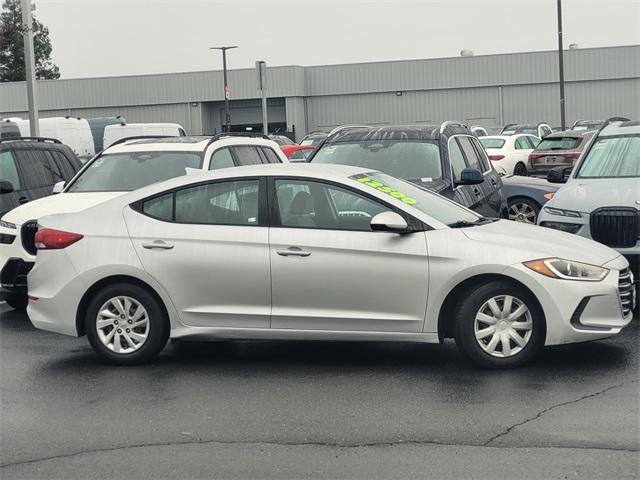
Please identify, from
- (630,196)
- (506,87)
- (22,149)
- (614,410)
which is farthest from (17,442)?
(506,87)

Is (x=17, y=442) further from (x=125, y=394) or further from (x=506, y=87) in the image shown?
(x=506, y=87)

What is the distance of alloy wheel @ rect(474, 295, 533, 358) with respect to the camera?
7.51 meters

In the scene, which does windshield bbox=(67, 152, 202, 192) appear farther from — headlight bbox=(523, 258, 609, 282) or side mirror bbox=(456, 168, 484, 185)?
headlight bbox=(523, 258, 609, 282)

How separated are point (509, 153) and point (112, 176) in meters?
20.9

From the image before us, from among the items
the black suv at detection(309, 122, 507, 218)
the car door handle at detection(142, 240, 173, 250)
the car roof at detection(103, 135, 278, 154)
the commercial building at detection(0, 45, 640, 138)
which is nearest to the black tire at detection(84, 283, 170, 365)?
the car door handle at detection(142, 240, 173, 250)

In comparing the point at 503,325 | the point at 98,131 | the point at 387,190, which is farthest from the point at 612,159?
the point at 98,131

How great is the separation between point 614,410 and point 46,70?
106349 mm

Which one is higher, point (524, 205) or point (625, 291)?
point (524, 205)

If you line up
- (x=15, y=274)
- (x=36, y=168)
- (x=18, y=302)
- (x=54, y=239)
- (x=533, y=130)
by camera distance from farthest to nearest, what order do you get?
(x=533, y=130) → (x=36, y=168) → (x=18, y=302) → (x=15, y=274) → (x=54, y=239)

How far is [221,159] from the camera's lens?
12.2 meters

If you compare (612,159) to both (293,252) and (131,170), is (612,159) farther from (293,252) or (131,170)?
(131,170)

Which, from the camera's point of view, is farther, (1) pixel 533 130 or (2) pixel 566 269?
(1) pixel 533 130

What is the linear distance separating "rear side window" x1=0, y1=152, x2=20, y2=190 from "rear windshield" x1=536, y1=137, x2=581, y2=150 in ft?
62.5

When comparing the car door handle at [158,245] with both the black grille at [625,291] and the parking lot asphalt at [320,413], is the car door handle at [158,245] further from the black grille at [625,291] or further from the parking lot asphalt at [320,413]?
the black grille at [625,291]
